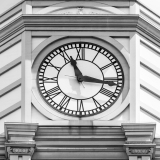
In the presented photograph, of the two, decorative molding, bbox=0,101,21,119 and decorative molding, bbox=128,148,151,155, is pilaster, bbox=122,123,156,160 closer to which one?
decorative molding, bbox=128,148,151,155

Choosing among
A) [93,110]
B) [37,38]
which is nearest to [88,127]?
[93,110]

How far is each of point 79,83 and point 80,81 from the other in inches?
2.1

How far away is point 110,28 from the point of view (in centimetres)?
2758

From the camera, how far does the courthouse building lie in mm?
26578

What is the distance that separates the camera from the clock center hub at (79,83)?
27.2 meters

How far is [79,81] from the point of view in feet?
89.2

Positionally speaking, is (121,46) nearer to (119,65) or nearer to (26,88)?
(119,65)

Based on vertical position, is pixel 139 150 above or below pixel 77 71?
below

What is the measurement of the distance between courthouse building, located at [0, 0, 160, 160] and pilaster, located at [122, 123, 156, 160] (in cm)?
2

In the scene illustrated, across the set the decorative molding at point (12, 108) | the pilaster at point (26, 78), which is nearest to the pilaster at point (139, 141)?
the pilaster at point (26, 78)

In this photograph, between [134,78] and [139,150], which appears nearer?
[139,150]

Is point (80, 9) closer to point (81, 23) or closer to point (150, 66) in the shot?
point (81, 23)

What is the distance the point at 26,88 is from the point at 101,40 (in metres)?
1.85

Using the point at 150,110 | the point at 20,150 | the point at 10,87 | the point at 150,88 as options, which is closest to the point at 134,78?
the point at 150,88
